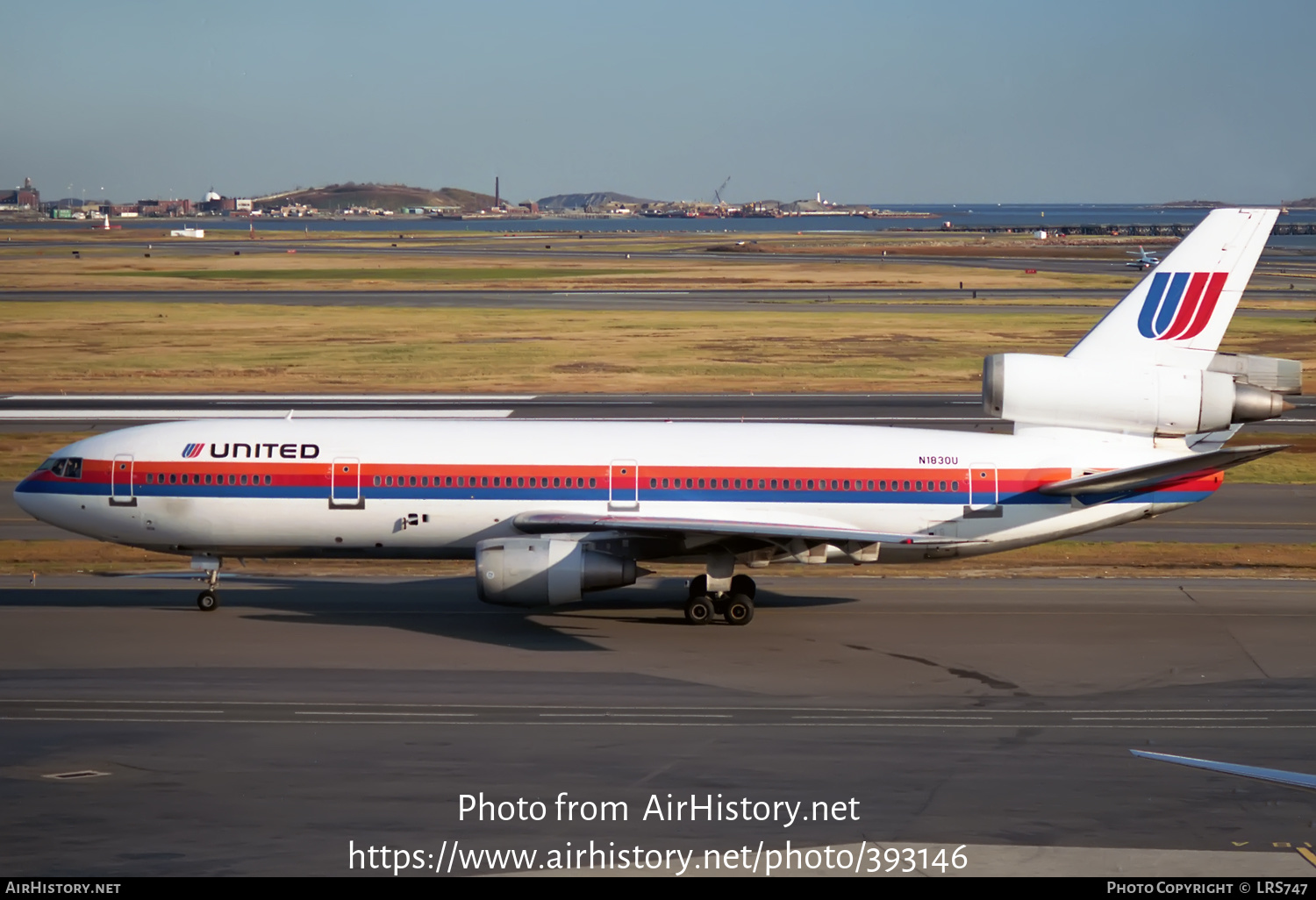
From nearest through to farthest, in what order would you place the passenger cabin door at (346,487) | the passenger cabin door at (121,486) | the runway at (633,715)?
1. the runway at (633,715)
2. the passenger cabin door at (346,487)
3. the passenger cabin door at (121,486)

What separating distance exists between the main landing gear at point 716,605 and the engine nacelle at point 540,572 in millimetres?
2936

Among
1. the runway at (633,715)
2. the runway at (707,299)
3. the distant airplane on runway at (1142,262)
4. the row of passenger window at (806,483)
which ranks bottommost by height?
the runway at (633,715)

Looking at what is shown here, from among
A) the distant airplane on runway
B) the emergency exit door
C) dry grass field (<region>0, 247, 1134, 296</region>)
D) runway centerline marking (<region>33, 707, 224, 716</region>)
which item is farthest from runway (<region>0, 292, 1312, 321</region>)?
runway centerline marking (<region>33, 707, 224, 716</region>)

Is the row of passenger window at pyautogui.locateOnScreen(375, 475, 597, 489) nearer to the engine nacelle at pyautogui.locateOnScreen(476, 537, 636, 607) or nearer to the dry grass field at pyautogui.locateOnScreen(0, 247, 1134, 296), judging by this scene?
the engine nacelle at pyautogui.locateOnScreen(476, 537, 636, 607)

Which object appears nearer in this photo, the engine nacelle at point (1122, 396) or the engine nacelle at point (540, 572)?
the engine nacelle at point (540, 572)

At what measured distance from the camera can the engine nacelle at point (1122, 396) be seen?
3309 cm

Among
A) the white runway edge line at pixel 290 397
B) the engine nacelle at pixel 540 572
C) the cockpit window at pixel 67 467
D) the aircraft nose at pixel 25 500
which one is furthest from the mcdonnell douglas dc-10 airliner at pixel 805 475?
the white runway edge line at pixel 290 397

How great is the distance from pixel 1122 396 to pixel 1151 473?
218cm

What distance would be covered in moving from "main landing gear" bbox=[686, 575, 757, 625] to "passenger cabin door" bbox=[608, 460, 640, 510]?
8.61 feet

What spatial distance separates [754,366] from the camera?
81.5 meters

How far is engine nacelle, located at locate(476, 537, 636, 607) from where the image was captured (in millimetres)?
30984

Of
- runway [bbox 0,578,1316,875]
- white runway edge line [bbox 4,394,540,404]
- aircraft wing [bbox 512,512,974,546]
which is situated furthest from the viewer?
white runway edge line [bbox 4,394,540,404]

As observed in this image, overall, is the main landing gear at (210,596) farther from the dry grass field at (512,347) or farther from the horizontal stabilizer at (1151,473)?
the dry grass field at (512,347)

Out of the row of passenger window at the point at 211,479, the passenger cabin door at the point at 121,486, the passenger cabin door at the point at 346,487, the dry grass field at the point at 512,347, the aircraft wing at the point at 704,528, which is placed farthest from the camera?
the dry grass field at the point at 512,347
